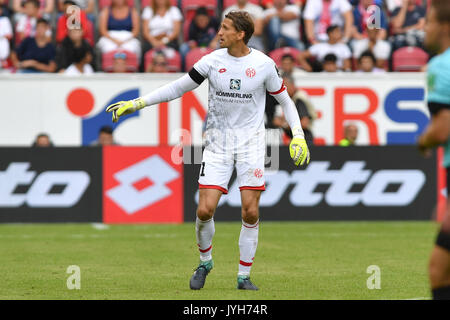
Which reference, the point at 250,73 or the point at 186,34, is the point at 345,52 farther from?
the point at 250,73

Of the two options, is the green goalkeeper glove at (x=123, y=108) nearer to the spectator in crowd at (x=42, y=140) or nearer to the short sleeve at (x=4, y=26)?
the spectator in crowd at (x=42, y=140)

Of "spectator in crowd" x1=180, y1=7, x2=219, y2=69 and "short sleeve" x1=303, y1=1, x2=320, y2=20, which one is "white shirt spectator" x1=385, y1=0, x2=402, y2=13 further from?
"spectator in crowd" x1=180, y1=7, x2=219, y2=69

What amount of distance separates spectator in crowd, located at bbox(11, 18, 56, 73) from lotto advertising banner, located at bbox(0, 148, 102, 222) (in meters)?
3.13

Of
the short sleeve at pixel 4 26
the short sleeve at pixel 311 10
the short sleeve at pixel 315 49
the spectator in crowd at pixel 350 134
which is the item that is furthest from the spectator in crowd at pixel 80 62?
the spectator in crowd at pixel 350 134

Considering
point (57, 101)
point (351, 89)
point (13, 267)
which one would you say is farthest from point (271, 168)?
point (13, 267)

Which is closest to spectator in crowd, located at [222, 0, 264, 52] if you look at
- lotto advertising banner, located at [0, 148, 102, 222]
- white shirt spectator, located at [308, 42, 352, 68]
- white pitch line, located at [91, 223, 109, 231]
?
white shirt spectator, located at [308, 42, 352, 68]

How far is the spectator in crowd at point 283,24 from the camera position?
20016 millimetres

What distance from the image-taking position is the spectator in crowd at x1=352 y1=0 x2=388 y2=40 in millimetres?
20219

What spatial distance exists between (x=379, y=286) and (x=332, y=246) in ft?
13.1

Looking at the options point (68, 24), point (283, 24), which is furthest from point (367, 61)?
point (68, 24)

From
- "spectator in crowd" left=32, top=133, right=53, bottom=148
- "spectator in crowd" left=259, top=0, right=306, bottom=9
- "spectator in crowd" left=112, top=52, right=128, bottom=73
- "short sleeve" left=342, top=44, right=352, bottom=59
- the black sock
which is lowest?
"spectator in crowd" left=32, top=133, right=53, bottom=148

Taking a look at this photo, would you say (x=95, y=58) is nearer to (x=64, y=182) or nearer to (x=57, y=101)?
(x=57, y=101)

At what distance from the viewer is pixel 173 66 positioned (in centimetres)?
1936

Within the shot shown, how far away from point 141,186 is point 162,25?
4.50 m
